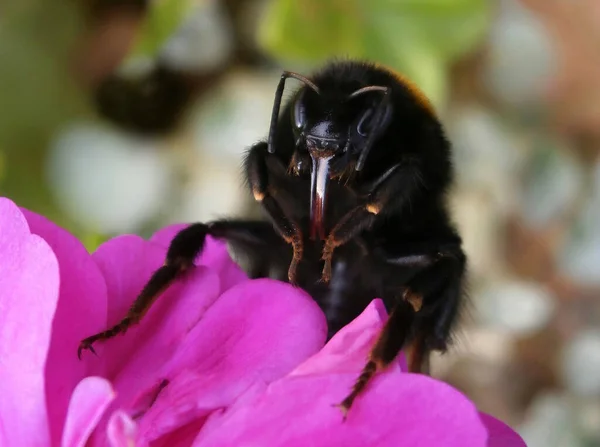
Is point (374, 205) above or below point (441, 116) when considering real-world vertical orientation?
above

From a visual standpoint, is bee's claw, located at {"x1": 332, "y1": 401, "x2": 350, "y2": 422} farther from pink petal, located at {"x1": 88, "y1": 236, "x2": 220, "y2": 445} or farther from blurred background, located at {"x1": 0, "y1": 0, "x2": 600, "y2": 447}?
blurred background, located at {"x1": 0, "y1": 0, "x2": 600, "y2": 447}

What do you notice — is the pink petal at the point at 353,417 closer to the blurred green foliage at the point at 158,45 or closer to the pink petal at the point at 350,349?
the pink petal at the point at 350,349

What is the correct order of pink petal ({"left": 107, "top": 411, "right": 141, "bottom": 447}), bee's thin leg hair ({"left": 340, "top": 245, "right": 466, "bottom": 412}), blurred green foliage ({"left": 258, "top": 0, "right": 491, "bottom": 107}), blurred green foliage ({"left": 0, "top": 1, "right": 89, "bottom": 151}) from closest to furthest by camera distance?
pink petal ({"left": 107, "top": 411, "right": 141, "bottom": 447})
bee's thin leg hair ({"left": 340, "top": 245, "right": 466, "bottom": 412})
blurred green foliage ({"left": 258, "top": 0, "right": 491, "bottom": 107})
blurred green foliage ({"left": 0, "top": 1, "right": 89, "bottom": 151})

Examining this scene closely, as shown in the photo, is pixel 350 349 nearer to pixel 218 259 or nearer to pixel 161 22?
pixel 218 259

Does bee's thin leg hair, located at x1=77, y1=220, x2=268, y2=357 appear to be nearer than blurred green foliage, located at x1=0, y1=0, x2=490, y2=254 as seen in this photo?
Yes

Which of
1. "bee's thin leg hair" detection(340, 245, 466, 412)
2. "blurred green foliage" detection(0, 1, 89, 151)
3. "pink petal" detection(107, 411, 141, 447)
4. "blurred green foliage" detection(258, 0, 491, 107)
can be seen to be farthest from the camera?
"blurred green foliage" detection(0, 1, 89, 151)

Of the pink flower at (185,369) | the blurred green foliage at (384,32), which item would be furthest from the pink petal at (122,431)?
the blurred green foliage at (384,32)

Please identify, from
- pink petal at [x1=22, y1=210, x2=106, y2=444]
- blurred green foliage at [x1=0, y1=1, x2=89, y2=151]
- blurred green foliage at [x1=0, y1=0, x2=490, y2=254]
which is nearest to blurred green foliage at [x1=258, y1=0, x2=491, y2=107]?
blurred green foliage at [x1=0, y1=0, x2=490, y2=254]

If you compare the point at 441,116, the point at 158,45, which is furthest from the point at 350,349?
the point at 441,116
